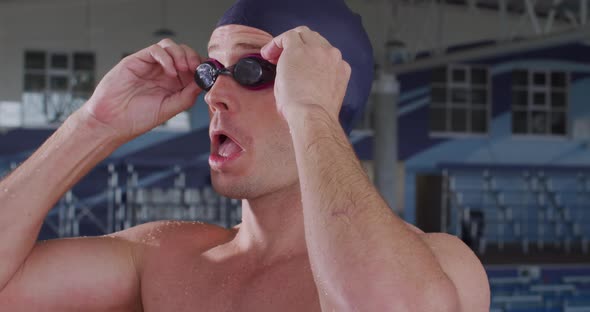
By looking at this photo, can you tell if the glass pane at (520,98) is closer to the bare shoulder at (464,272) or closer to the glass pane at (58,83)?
the glass pane at (58,83)

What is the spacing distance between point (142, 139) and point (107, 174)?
917mm

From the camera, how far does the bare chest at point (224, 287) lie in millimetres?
1470

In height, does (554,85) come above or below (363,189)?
above

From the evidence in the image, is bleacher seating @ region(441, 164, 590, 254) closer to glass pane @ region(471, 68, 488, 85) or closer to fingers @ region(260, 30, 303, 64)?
glass pane @ region(471, 68, 488, 85)

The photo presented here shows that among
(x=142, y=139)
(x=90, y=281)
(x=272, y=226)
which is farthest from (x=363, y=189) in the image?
(x=142, y=139)

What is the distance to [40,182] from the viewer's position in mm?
1490

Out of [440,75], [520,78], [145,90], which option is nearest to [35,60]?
[440,75]

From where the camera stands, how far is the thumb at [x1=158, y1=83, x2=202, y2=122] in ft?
5.33

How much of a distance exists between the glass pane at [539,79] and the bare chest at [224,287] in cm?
1406

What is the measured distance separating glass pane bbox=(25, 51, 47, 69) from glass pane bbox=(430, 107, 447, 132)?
723 centimetres

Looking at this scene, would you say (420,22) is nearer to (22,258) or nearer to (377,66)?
(377,66)

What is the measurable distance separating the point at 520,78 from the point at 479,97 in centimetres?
97

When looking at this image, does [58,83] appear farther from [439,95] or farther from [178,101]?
[178,101]

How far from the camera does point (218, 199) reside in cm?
1255
